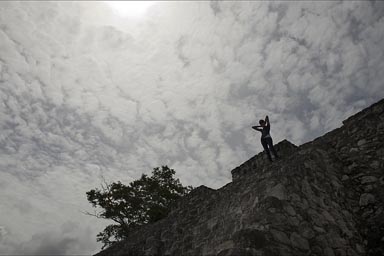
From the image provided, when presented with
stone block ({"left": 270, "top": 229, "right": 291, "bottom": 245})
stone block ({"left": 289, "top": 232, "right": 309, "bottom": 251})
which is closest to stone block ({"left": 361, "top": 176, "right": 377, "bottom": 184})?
stone block ({"left": 289, "top": 232, "right": 309, "bottom": 251})

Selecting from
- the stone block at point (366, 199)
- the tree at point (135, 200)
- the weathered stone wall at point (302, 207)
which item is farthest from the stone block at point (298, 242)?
the tree at point (135, 200)

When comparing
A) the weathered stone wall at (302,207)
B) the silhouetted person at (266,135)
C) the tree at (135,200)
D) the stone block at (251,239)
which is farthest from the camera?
the tree at (135,200)

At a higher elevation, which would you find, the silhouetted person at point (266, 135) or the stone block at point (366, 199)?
the silhouetted person at point (266, 135)

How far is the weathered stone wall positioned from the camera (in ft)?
13.9

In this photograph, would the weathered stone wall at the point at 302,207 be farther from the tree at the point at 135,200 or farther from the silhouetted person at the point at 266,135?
the tree at the point at 135,200

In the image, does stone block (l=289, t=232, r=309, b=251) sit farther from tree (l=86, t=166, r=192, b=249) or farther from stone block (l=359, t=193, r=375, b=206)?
tree (l=86, t=166, r=192, b=249)

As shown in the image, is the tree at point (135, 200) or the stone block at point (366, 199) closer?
the stone block at point (366, 199)

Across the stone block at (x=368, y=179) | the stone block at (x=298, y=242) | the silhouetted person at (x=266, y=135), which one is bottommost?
the stone block at (x=298, y=242)

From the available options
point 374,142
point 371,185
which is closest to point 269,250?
point 371,185

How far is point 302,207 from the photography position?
4617 millimetres

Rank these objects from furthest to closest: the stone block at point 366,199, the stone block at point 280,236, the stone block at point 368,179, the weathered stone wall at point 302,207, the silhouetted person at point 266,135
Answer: the silhouetted person at point 266,135
the stone block at point 368,179
the stone block at point 366,199
the weathered stone wall at point 302,207
the stone block at point 280,236

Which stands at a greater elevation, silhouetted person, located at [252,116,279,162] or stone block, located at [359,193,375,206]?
silhouetted person, located at [252,116,279,162]

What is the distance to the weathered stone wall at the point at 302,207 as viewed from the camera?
423cm

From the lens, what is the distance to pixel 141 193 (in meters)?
20.6
